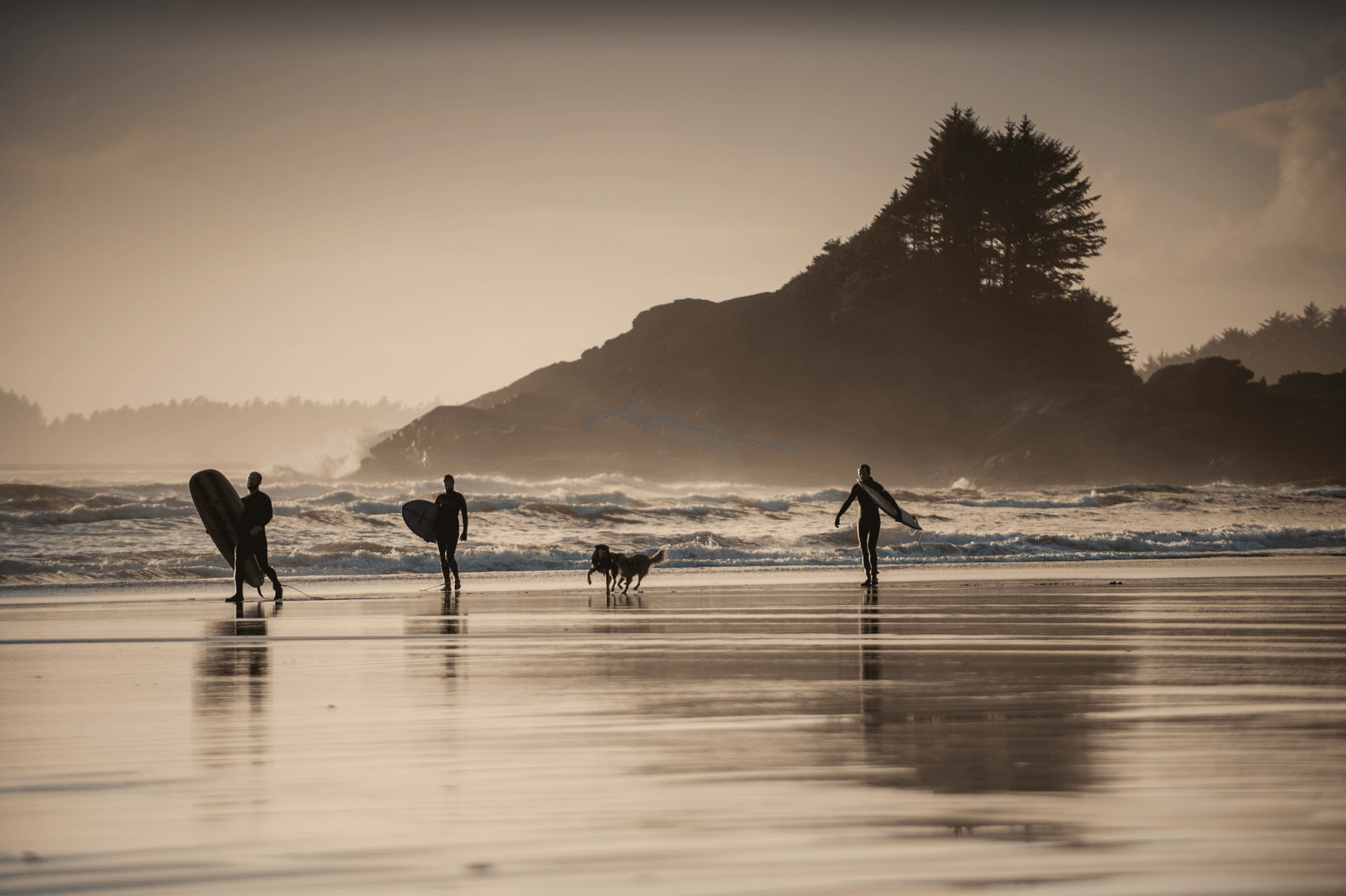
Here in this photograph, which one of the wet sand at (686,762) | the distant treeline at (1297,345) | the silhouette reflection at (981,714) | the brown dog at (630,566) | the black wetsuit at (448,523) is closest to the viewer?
the wet sand at (686,762)

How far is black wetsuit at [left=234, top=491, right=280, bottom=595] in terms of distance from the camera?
15062mm

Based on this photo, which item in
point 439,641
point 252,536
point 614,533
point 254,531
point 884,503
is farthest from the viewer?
point 614,533

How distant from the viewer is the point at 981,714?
5.53 meters

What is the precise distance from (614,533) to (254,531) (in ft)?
51.4

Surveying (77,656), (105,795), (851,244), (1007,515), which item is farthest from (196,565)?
(851,244)

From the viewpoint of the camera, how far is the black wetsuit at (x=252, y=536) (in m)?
15.1

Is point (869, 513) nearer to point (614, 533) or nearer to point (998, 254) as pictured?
point (614, 533)

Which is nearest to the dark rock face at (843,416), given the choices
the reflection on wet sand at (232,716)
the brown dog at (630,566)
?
the brown dog at (630,566)

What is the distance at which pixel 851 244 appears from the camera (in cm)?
10756

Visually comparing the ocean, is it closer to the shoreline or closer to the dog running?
the shoreline

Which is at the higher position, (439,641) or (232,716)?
(232,716)

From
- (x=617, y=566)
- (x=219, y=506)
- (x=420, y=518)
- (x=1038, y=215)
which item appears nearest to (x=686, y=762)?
(x=617, y=566)

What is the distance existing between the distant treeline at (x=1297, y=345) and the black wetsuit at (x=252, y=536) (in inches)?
6347

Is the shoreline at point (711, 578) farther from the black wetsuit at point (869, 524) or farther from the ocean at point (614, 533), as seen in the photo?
the ocean at point (614, 533)
